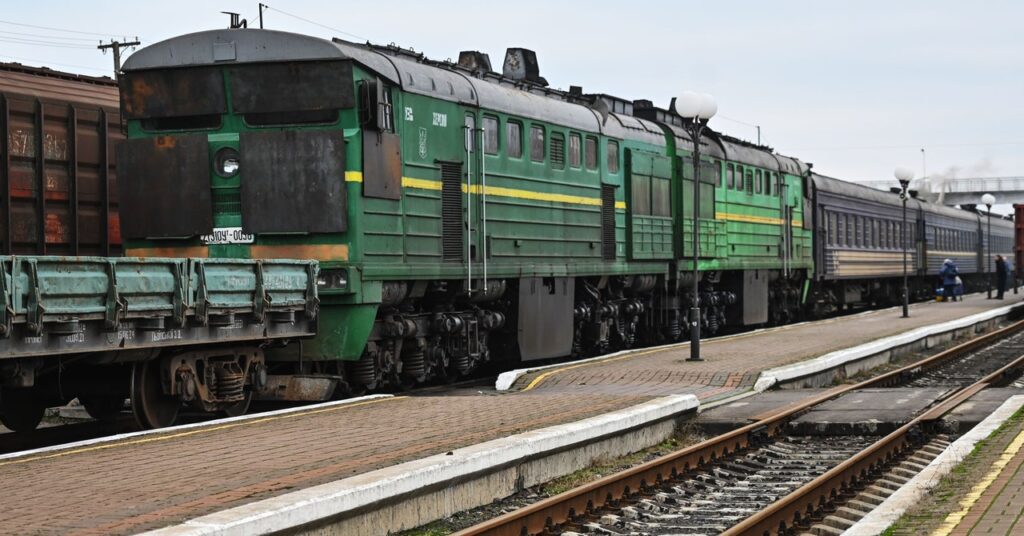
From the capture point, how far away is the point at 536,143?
21094 mm

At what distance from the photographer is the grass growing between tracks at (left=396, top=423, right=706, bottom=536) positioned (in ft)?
32.1

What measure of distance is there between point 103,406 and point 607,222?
11.5m

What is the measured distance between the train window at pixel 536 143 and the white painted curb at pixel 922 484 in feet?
27.6

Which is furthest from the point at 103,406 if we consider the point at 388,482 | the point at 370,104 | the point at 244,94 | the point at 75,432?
the point at 388,482

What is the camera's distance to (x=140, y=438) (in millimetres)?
11758

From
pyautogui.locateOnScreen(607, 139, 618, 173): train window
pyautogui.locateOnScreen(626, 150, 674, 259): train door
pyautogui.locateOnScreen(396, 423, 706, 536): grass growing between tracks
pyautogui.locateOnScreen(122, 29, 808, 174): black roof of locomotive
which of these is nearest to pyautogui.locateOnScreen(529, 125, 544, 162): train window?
pyautogui.locateOnScreen(122, 29, 808, 174): black roof of locomotive

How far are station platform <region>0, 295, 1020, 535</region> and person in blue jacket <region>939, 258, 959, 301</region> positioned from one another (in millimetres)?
32721

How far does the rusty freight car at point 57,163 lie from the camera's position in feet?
56.6

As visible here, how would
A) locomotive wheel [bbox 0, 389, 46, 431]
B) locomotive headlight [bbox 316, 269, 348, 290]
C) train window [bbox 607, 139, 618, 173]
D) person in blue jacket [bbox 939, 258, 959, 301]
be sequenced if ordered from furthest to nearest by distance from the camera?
person in blue jacket [bbox 939, 258, 959, 301] → train window [bbox 607, 139, 618, 173] → locomotive headlight [bbox 316, 269, 348, 290] → locomotive wheel [bbox 0, 389, 46, 431]

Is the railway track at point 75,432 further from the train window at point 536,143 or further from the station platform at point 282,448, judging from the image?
the train window at point 536,143

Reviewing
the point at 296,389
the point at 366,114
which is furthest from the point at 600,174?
the point at 296,389

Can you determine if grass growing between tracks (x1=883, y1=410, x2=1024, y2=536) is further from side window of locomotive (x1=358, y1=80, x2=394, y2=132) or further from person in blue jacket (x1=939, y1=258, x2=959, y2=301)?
person in blue jacket (x1=939, y1=258, x2=959, y2=301)

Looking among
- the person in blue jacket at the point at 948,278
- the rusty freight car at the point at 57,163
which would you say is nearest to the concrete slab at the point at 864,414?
the rusty freight car at the point at 57,163

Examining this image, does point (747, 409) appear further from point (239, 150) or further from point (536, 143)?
point (239, 150)
